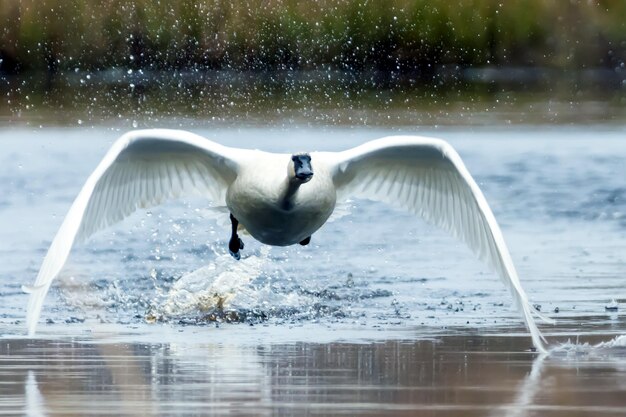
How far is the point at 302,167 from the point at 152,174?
1.73 m

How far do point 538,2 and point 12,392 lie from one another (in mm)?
27526

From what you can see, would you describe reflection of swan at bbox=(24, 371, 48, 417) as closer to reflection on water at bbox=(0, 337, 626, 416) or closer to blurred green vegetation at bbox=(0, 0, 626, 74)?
reflection on water at bbox=(0, 337, 626, 416)

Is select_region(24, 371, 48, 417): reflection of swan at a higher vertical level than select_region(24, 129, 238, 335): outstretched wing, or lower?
lower

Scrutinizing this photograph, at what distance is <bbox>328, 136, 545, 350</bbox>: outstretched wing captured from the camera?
1126 centimetres

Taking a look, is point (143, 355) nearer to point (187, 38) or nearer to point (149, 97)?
point (149, 97)

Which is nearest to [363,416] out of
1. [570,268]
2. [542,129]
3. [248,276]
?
[248,276]

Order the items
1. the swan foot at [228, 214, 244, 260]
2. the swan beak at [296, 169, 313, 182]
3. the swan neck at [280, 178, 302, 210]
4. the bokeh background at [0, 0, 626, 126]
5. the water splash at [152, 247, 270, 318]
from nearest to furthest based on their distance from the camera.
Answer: the swan beak at [296, 169, 313, 182] → the swan neck at [280, 178, 302, 210] → the swan foot at [228, 214, 244, 260] → the water splash at [152, 247, 270, 318] → the bokeh background at [0, 0, 626, 126]

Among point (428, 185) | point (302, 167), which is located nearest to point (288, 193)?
point (302, 167)

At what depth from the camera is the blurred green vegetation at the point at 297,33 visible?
3341 cm

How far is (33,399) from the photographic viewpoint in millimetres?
8961

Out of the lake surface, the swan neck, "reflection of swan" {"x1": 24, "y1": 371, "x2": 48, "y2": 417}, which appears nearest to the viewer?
"reflection of swan" {"x1": 24, "y1": 371, "x2": 48, "y2": 417}

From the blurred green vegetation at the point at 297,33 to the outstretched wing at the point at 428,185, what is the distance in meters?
20.7

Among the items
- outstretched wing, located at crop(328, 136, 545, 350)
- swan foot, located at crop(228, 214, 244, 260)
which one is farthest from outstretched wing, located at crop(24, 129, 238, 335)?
outstretched wing, located at crop(328, 136, 545, 350)

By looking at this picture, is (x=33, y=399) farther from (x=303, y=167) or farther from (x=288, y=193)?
(x=288, y=193)
